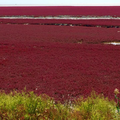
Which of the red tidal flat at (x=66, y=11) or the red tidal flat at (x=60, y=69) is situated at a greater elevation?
the red tidal flat at (x=60, y=69)

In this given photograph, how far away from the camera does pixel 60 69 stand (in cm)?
808

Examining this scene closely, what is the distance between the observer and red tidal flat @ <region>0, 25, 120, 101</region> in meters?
6.39

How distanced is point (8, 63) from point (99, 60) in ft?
14.4

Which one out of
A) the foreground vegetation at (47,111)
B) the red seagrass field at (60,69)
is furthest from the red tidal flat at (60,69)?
the foreground vegetation at (47,111)

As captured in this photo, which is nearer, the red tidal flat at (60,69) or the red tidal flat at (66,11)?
the red tidal flat at (60,69)

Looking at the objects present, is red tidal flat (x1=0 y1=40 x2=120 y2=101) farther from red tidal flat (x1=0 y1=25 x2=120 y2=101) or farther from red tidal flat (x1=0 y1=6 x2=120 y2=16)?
red tidal flat (x1=0 y1=6 x2=120 y2=16)

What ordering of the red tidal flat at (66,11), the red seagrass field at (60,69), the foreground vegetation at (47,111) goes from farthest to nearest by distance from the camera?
1. the red tidal flat at (66,11)
2. the red seagrass field at (60,69)
3. the foreground vegetation at (47,111)

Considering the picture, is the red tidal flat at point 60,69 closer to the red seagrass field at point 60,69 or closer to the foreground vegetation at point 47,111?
the red seagrass field at point 60,69

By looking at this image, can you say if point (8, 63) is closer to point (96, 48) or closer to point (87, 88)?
point (87, 88)

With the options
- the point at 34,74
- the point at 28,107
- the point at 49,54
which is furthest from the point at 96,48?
the point at 28,107

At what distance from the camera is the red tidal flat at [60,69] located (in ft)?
21.0

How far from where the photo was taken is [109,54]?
32.9 feet

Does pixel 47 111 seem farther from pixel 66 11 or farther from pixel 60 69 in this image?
pixel 66 11

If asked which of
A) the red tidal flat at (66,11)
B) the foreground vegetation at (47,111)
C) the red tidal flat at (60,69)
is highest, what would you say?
the foreground vegetation at (47,111)
